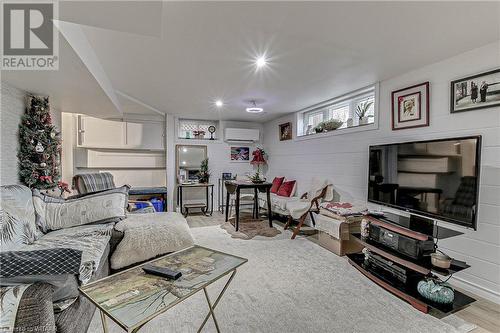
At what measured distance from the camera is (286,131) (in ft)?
17.5

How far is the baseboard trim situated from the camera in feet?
6.70

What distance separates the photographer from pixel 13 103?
259 cm

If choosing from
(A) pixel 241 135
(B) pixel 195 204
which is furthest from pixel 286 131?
(B) pixel 195 204

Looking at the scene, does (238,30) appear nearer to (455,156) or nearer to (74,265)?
(74,265)

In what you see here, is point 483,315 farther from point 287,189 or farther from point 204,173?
point 204,173

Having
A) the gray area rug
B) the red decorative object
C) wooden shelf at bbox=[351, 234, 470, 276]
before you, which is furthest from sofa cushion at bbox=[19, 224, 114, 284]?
wooden shelf at bbox=[351, 234, 470, 276]

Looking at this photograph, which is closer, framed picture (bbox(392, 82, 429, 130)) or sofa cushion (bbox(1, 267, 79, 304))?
sofa cushion (bbox(1, 267, 79, 304))

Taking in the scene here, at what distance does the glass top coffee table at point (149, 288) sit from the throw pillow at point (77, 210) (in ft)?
4.39

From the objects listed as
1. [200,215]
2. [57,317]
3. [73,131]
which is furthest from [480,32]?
[73,131]

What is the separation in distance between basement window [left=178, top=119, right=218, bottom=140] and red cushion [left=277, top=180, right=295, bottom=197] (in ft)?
7.31

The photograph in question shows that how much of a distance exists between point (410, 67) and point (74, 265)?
3421 mm

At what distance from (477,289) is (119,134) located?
595 centimetres

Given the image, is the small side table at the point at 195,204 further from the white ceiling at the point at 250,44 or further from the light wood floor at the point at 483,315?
the light wood floor at the point at 483,315

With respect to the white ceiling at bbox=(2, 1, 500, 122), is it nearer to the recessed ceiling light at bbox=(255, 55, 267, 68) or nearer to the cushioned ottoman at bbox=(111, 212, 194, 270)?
the recessed ceiling light at bbox=(255, 55, 267, 68)
